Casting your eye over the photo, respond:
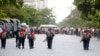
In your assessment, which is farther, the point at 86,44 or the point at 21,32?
the point at 86,44

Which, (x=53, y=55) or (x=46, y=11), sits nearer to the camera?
(x=53, y=55)

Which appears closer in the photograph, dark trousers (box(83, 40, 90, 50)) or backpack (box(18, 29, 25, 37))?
backpack (box(18, 29, 25, 37))

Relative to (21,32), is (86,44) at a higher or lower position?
lower

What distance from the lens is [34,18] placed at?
139m

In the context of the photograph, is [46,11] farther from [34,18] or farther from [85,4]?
[85,4]

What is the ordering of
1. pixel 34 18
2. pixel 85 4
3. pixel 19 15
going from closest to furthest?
1. pixel 85 4
2. pixel 19 15
3. pixel 34 18

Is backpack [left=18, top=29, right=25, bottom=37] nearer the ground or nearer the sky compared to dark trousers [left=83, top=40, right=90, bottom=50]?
nearer the sky

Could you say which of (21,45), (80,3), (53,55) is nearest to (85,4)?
(80,3)

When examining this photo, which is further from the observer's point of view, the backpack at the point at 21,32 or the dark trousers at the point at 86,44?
the dark trousers at the point at 86,44

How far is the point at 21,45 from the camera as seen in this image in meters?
35.9

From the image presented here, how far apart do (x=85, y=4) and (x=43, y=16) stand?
362 feet

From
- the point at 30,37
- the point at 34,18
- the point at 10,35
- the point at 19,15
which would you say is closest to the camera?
the point at 30,37

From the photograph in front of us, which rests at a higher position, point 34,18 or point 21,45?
point 21,45

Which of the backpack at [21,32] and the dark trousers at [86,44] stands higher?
the backpack at [21,32]
